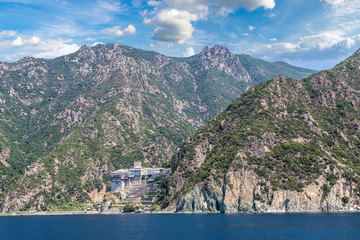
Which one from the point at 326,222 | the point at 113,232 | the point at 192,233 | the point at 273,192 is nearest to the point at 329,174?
the point at 273,192

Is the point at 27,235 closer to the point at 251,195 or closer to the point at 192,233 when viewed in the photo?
the point at 192,233

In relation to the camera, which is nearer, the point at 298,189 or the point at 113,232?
the point at 113,232

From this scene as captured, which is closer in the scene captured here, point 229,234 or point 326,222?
point 229,234

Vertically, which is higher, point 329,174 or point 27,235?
point 329,174

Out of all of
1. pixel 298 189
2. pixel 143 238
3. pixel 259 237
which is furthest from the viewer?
pixel 298 189

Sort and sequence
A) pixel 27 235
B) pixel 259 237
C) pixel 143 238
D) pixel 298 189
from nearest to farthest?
pixel 259 237 → pixel 143 238 → pixel 27 235 → pixel 298 189

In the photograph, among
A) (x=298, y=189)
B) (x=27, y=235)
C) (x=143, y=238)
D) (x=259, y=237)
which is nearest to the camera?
(x=259, y=237)

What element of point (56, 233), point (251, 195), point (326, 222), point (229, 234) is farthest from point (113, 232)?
point (251, 195)

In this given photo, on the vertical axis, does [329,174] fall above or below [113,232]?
above

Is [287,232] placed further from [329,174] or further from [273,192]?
[329,174]
